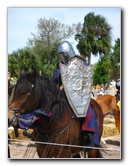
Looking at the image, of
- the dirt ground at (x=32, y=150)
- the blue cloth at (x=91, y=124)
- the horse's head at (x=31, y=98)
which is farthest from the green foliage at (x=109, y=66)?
the horse's head at (x=31, y=98)

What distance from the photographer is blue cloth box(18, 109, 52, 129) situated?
2.72 metres

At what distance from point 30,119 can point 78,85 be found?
0.52 m

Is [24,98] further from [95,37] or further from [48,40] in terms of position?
[95,37]

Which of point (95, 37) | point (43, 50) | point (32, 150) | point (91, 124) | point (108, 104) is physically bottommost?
point (32, 150)

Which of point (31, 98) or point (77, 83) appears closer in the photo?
point (31, 98)

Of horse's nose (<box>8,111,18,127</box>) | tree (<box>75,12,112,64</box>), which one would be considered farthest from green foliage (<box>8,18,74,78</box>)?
horse's nose (<box>8,111,18,127</box>)

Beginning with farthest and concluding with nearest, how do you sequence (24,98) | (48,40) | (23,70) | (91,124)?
(48,40)
(23,70)
(91,124)
(24,98)

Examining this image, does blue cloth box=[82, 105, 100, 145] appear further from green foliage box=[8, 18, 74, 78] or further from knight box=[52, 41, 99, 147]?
green foliage box=[8, 18, 74, 78]

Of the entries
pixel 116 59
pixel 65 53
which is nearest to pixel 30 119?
pixel 65 53

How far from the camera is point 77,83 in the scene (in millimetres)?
3039

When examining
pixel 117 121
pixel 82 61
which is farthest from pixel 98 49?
pixel 117 121

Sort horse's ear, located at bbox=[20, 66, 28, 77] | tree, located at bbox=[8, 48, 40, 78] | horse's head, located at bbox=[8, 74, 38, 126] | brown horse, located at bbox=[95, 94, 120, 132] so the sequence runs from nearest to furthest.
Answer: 1. horse's head, located at bbox=[8, 74, 38, 126]
2. horse's ear, located at bbox=[20, 66, 28, 77]
3. tree, located at bbox=[8, 48, 40, 78]
4. brown horse, located at bbox=[95, 94, 120, 132]

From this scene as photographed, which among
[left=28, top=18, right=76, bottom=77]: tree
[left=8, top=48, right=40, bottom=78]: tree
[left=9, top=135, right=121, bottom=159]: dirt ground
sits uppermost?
[left=28, top=18, right=76, bottom=77]: tree

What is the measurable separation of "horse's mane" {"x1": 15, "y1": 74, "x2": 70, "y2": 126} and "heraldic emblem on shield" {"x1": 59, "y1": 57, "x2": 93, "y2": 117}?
10 cm
